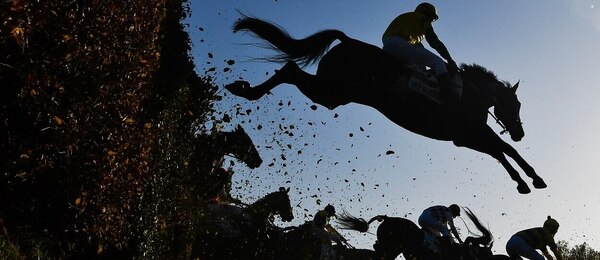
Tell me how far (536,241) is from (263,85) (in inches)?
207

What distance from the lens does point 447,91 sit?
7336 millimetres

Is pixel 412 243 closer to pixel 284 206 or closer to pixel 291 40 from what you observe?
pixel 284 206

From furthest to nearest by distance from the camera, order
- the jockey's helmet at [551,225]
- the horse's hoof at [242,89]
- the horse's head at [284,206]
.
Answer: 1. the horse's head at [284,206]
2. the jockey's helmet at [551,225]
3. the horse's hoof at [242,89]

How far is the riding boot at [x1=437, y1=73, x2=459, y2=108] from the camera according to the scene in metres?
7.29

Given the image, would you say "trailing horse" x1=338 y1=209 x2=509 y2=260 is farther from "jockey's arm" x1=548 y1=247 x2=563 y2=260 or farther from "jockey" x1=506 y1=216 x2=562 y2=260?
"jockey's arm" x1=548 y1=247 x2=563 y2=260

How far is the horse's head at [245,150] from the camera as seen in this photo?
924 cm

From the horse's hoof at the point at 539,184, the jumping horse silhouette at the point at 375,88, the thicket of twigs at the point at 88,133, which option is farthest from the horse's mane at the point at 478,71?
the thicket of twigs at the point at 88,133

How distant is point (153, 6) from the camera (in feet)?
18.8

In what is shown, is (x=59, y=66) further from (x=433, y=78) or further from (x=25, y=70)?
(x=433, y=78)

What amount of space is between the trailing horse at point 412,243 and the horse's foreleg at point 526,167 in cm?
181

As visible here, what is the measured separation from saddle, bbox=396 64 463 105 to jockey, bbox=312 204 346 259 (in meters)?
4.15

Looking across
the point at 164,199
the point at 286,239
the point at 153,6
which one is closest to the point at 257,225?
the point at 286,239

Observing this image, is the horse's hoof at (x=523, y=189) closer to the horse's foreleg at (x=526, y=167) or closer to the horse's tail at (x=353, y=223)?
the horse's foreleg at (x=526, y=167)

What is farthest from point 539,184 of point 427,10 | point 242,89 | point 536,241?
point 242,89
